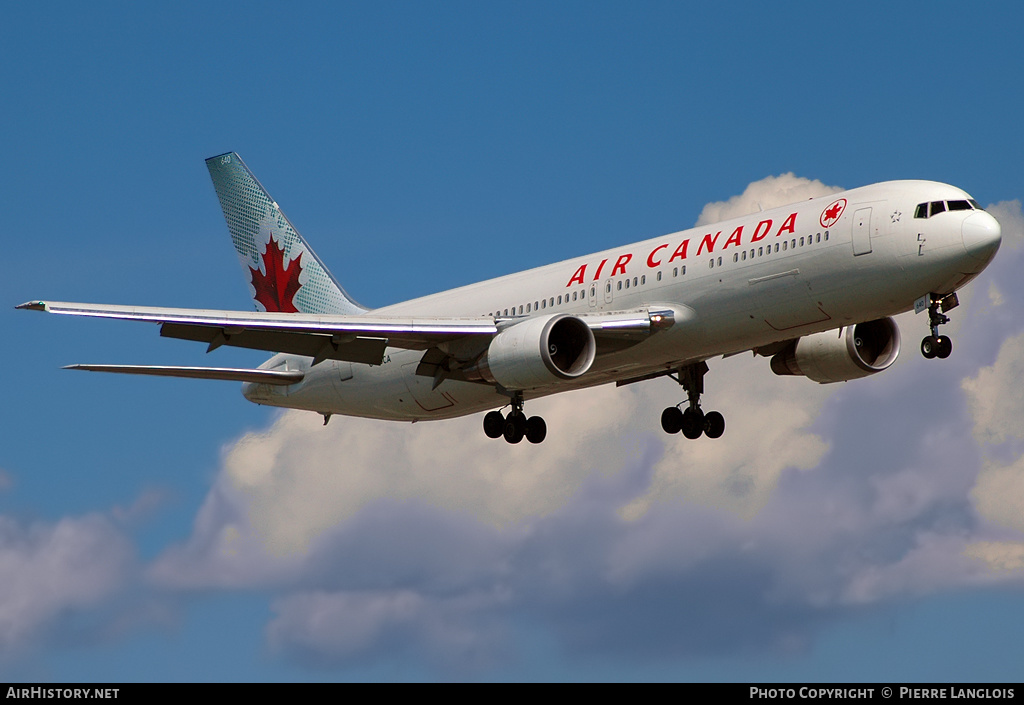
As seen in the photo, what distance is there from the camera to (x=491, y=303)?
4422 centimetres

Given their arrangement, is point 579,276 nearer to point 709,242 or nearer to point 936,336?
point 709,242

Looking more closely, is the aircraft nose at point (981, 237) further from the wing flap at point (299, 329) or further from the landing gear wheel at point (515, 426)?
the landing gear wheel at point (515, 426)

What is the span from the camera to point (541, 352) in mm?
38375

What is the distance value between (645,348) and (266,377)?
46.1 ft

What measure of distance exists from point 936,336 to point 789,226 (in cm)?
444

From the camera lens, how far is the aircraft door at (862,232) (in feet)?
117

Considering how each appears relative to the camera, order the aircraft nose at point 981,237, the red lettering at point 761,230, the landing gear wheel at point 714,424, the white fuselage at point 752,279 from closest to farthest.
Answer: the aircraft nose at point 981,237 < the white fuselage at point 752,279 < the red lettering at point 761,230 < the landing gear wheel at point 714,424

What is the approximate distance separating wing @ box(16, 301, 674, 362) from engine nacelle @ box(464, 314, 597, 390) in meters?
0.54

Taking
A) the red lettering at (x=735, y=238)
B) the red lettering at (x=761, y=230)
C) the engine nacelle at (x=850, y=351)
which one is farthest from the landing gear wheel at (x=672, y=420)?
the red lettering at (x=761, y=230)

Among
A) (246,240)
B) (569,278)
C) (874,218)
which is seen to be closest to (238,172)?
(246,240)

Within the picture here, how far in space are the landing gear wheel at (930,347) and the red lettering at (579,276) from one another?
9.89 metres

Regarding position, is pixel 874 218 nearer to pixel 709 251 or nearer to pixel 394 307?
pixel 709 251

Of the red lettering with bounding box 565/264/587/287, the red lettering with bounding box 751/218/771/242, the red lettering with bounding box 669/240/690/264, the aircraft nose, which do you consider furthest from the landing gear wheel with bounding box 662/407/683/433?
the aircraft nose

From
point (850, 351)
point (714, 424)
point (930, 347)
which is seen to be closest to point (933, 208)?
point (930, 347)
